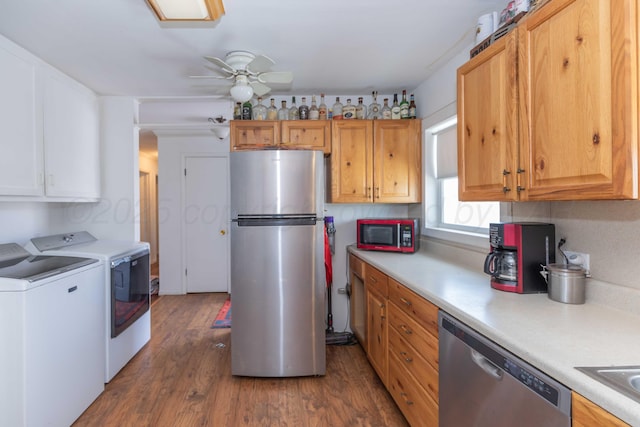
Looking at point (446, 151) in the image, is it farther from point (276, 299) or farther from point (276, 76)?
point (276, 299)

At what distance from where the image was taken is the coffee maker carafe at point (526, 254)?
1.55 metres

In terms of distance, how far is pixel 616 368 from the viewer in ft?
2.86

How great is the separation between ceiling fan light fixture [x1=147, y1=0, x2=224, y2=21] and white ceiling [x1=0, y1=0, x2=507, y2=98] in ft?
0.38

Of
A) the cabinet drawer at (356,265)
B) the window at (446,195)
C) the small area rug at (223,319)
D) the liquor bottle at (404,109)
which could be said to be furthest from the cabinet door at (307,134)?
the small area rug at (223,319)

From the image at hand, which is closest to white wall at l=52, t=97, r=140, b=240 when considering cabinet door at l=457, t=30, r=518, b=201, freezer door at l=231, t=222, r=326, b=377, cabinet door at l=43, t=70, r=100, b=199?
cabinet door at l=43, t=70, r=100, b=199

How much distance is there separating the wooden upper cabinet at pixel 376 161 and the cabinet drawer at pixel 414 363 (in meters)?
1.28

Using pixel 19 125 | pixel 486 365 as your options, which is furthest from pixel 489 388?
pixel 19 125

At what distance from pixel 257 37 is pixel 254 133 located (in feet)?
3.11

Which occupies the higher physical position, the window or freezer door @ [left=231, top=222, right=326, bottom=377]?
the window

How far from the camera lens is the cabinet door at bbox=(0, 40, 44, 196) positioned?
6.78 feet

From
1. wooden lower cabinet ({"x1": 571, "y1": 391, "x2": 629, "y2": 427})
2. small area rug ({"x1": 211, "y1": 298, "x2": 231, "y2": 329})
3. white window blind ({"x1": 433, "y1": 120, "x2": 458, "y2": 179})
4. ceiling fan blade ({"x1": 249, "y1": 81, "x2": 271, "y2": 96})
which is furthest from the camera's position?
small area rug ({"x1": 211, "y1": 298, "x2": 231, "y2": 329})

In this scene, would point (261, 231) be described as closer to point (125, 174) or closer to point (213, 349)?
point (213, 349)

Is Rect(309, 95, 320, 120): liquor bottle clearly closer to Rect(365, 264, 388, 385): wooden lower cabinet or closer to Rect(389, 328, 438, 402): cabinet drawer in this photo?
Rect(365, 264, 388, 385): wooden lower cabinet

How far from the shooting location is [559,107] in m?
1.19
